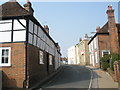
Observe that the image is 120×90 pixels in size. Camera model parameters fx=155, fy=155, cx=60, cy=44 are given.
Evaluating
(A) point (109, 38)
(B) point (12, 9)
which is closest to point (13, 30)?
(B) point (12, 9)

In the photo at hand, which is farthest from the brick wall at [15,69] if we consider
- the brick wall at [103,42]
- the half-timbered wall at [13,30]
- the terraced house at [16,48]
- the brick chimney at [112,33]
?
the brick wall at [103,42]

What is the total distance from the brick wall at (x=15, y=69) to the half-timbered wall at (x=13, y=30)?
1.96 feet

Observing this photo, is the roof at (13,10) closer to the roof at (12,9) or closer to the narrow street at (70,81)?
the roof at (12,9)

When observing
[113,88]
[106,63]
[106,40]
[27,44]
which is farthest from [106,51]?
[27,44]

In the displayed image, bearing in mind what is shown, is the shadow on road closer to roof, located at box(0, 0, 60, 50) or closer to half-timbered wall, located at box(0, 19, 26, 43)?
half-timbered wall, located at box(0, 19, 26, 43)

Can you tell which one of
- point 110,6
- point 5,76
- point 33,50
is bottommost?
point 5,76

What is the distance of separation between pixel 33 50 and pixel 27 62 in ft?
6.22

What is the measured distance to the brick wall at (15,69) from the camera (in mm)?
12113

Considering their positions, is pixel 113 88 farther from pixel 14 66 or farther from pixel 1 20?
pixel 1 20

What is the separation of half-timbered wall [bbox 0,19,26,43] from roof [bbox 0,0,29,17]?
59cm

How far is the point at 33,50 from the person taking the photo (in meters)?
14.1

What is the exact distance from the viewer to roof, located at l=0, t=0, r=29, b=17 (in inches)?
518

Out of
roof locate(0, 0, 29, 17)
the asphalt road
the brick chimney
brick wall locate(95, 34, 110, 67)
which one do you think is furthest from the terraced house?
brick wall locate(95, 34, 110, 67)

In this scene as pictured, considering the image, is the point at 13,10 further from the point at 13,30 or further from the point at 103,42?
the point at 103,42
